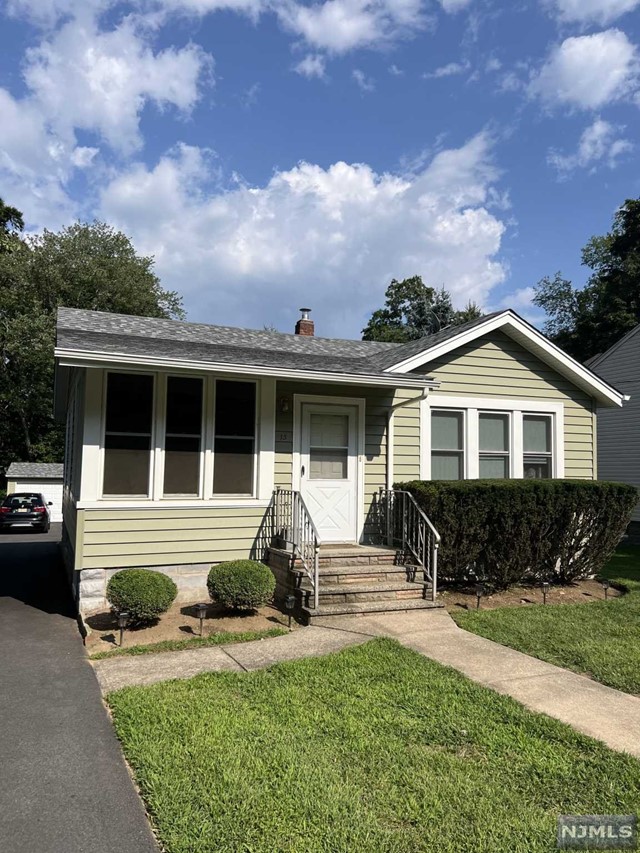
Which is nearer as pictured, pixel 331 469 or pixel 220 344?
pixel 331 469

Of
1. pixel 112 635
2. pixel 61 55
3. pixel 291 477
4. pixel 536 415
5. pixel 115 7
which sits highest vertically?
pixel 115 7

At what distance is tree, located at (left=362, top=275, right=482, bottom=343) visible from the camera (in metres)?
41.1

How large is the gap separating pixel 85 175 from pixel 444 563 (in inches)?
504

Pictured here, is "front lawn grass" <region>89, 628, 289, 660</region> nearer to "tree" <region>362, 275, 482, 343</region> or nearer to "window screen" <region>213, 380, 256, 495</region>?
"window screen" <region>213, 380, 256, 495</region>

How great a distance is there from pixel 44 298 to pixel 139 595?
3138 centimetres

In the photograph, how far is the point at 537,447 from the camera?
411 inches

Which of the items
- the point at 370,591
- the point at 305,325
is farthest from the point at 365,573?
the point at 305,325

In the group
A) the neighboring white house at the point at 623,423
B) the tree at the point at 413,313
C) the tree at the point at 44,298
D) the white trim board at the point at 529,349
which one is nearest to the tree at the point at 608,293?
the tree at the point at 413,313

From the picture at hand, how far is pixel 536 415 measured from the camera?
34.1 ft

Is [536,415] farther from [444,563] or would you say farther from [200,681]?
[200,681]

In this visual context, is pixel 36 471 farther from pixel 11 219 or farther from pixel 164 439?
pixel 164 439

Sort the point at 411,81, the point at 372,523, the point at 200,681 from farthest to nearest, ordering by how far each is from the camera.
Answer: the point at 411,81 < the point at 372,523 < the point at 200,681

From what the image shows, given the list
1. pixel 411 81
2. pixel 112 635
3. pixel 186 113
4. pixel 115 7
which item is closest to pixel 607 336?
pixel 411 81

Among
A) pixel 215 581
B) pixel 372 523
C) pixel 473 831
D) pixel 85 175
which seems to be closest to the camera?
pixel 473 831
